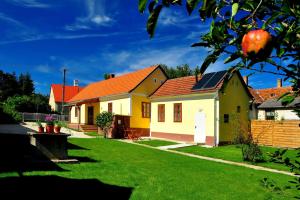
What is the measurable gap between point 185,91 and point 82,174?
1786 centimetres

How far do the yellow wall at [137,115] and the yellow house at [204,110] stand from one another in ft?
7.71

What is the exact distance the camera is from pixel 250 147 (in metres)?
17.1

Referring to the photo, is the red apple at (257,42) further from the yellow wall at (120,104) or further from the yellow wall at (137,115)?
the yellow wall at (120,104)

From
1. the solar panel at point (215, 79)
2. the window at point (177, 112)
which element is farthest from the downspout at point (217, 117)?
the window at point (177, 112)

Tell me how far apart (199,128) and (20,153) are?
16.0 metres

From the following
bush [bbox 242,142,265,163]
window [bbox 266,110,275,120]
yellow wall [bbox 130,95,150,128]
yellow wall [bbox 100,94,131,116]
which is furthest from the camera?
window [bbox 266,110,275,120]

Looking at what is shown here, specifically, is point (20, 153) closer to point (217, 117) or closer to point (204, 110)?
point (217, 117)

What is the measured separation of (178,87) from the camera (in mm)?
29438

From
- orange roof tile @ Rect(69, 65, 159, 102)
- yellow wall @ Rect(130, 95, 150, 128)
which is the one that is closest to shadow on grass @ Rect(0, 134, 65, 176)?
yellow wall @ Rect(130, 95, 150, 128)

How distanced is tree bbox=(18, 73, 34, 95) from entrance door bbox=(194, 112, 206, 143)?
70.5 metres

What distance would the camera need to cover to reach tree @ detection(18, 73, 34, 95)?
88500 mm

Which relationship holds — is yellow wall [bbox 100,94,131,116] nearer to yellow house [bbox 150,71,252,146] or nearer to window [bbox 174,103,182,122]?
yellow house [bbox 150,71,252,146]

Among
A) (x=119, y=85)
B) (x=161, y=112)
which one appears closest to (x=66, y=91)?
(x=119, y=85)

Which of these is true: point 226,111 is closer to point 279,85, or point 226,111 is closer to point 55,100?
point 279,85
